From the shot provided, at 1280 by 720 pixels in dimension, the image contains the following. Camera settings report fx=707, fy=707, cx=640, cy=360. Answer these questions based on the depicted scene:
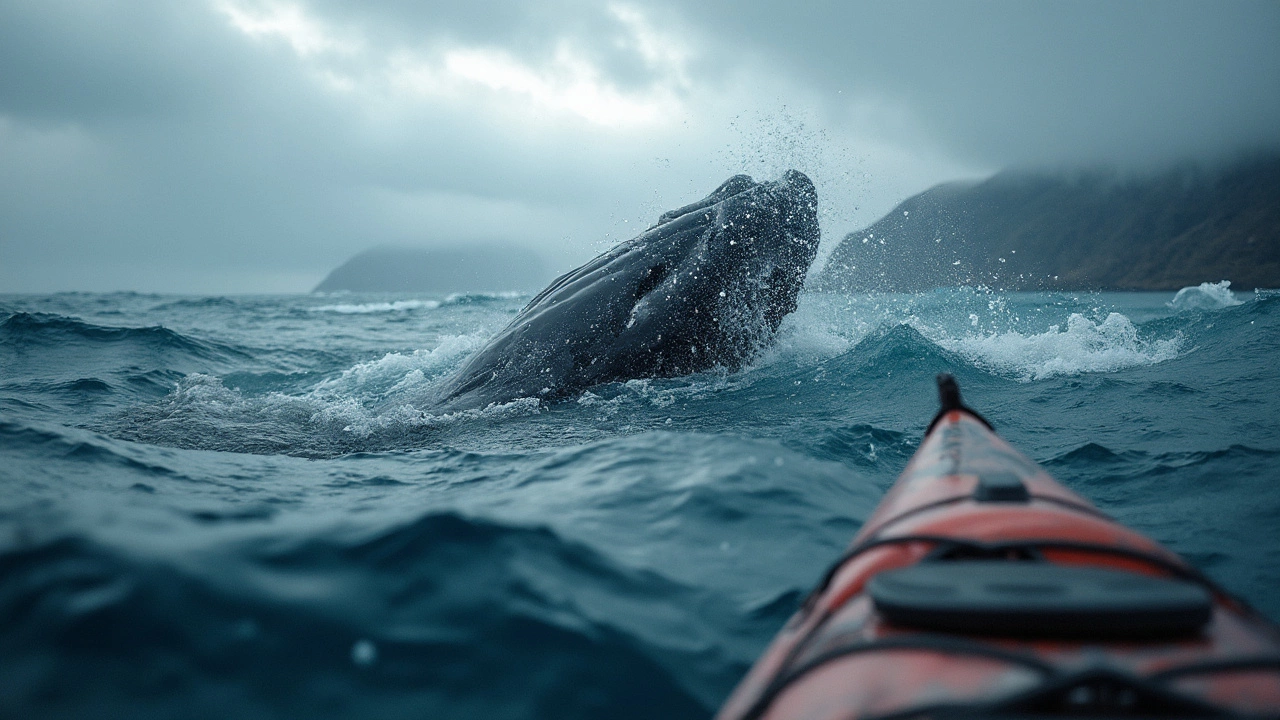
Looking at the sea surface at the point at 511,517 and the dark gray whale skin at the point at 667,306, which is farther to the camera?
the dark gray whale skin at the point at 667,306

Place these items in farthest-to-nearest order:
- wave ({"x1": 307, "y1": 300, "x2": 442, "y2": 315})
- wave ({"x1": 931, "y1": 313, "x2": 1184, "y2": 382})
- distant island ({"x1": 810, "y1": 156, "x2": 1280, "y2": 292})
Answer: distant island ({"x1": 810, "y1": 156, "x2": 1280, "y2": 292}) < wave ({"x1": 307, "y1": 300, "x2": 442, "y2": 315}) < wave ({"x1": 931, "y1": 313, "x2": 1184, "y2": 382})

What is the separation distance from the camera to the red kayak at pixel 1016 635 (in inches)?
51.9

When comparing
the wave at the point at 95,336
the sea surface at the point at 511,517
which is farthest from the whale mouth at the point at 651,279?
the wave at the point at 95,336

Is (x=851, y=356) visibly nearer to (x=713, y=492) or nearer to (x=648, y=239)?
(x=648, y=239)

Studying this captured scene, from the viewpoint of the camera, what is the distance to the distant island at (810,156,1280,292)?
87250 millimetres

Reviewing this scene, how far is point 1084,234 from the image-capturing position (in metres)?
110

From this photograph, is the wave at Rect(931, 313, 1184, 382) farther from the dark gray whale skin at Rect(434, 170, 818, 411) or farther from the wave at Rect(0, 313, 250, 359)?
the wave at Rect(0, 313, 250, 359)

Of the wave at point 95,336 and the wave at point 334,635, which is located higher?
the wave at point 95,336

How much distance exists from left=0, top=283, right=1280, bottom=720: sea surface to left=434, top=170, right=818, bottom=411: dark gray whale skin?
0.32 metres

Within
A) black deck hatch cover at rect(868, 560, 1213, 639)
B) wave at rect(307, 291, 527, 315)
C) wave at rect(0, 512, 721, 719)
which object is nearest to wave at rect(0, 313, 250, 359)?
wave at rect(0, 512, 721, 719)

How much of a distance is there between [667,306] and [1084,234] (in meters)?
125

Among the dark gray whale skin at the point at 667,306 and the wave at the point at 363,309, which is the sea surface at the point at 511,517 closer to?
the dark gray whale skin at the point at 667,306

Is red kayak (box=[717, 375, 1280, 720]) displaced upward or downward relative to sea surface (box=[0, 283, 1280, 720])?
upward

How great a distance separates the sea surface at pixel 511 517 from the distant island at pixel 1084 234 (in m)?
70.5
